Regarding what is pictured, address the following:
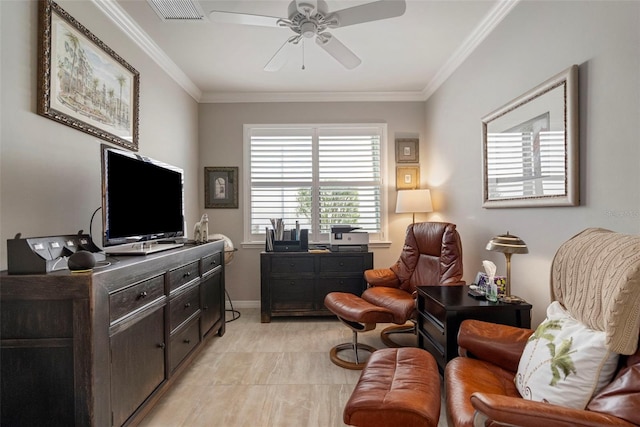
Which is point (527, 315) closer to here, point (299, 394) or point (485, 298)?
point (485, 298)

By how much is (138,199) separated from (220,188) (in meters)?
1.95

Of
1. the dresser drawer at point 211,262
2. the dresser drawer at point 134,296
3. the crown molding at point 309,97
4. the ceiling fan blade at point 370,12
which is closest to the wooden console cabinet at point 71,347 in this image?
the dresser drawer at point 134,296

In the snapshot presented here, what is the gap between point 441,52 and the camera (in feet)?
9.82

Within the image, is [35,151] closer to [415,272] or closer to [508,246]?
[508,246]

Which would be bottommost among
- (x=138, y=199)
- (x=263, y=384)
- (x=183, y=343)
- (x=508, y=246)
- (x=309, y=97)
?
(x=263, y=384)

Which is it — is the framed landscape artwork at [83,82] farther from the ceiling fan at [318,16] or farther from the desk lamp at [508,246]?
the desk lamp at [508,246]

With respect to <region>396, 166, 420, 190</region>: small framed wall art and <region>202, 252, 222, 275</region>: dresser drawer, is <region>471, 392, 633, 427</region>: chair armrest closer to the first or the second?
<region>202, 252, 222, 275</region>: dresser drawer

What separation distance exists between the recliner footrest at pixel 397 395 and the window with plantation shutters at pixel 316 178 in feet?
8.20

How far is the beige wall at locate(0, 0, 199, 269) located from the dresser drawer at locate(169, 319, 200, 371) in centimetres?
89

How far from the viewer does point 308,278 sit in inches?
138

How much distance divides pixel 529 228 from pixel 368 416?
1.66 meters

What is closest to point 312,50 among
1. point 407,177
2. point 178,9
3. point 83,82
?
point 178,9

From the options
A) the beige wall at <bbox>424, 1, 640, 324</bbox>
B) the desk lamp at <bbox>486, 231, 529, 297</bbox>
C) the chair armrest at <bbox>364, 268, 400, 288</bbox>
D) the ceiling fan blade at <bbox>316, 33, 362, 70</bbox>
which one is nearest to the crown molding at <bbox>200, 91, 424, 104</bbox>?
the beige wall at <bbox>424, 1, 640, 324</bbox>

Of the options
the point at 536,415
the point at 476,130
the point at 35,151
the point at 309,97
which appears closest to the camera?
the point at 536,415
